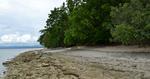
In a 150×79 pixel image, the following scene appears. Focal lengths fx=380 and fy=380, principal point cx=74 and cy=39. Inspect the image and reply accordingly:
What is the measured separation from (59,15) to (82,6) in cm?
2730

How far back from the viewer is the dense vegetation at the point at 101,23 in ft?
131

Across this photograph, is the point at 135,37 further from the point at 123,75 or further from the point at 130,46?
the point at 123,75

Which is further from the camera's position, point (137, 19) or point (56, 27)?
point (56, 27)

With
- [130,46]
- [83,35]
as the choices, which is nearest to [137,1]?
[130,46]

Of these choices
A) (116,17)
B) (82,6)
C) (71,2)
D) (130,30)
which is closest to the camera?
(130,30)

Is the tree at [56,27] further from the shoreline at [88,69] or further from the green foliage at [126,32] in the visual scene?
the shoreline at [88,69]

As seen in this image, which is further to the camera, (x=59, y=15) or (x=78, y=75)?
(x=59, y=15)

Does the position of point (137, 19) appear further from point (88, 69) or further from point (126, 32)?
point (88, 69)

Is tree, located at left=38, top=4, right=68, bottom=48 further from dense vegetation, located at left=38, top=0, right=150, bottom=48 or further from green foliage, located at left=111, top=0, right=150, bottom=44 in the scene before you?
green foliage, located at left=111, top=0, right=150, bottom=44

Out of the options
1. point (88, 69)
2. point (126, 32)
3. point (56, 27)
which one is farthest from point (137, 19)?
point (56, 27)

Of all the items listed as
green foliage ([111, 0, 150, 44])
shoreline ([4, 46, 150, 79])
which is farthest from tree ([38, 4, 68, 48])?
shoreline ([4, 46, 150, 79])

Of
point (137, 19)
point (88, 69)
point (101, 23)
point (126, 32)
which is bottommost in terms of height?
point (88, 69)

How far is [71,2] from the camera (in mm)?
69812

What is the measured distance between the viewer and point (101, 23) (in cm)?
5784
